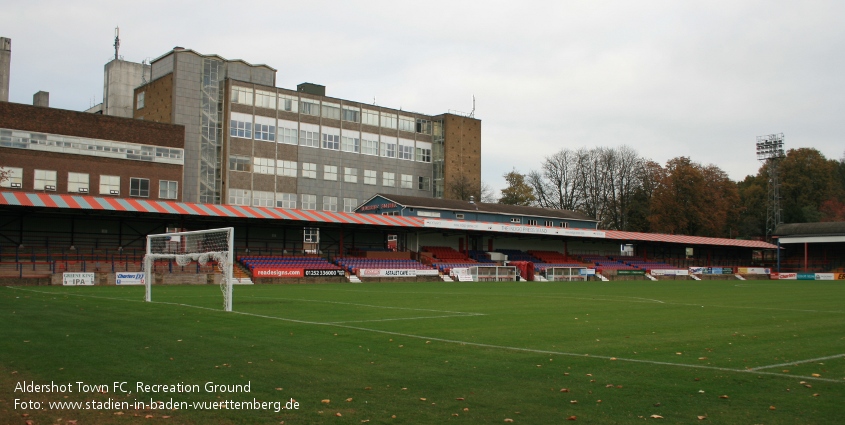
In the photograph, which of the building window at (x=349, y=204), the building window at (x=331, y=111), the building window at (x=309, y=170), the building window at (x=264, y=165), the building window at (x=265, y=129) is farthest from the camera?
the building window at (x=331, y=111)

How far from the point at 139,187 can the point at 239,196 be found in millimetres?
12885

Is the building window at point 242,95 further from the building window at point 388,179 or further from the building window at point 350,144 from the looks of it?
the building window at point 388,179

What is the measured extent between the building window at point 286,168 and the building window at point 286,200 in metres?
2.35

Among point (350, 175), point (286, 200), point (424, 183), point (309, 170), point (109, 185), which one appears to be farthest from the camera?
point (424, 183)

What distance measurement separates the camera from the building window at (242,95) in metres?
76.1

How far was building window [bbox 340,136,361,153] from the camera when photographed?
83750mm

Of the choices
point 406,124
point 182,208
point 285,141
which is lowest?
point 182,208

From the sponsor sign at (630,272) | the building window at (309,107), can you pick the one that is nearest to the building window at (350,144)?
the building window at (309,107)

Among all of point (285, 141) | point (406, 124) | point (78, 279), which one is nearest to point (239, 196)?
point (285, 141)

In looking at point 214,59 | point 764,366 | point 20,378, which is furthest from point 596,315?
point 214,59

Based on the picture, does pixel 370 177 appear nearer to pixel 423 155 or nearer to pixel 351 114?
pixel 351 114

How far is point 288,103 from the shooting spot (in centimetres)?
7994

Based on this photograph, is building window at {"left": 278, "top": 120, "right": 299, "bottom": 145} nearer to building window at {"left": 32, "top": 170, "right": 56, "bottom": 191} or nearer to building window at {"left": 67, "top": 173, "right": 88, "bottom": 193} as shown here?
building window at {"left": 67, "top": 173, "right": 88, "bottom": 193}

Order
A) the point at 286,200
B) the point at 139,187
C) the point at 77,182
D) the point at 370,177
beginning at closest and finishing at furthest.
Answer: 1. the point at 77,182
2. the point at 139,187
3. the point at 286,200
4. the point at 370,177
